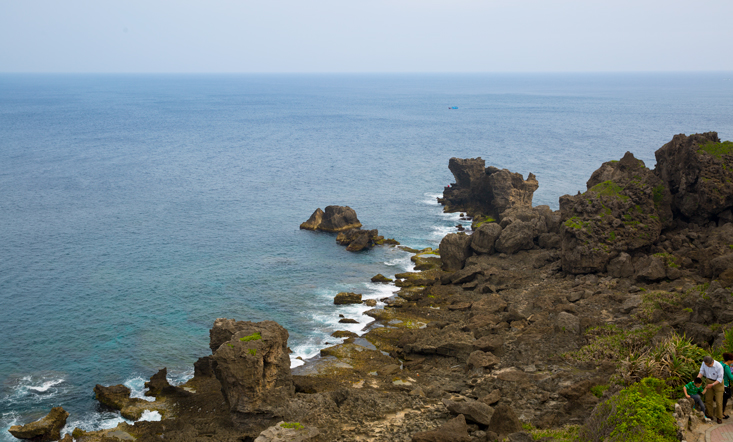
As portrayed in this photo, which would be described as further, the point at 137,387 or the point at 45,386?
the point at 45,386

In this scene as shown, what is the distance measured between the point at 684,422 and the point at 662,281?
3260cm

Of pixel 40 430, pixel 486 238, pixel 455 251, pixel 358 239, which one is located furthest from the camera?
pixel 358 239

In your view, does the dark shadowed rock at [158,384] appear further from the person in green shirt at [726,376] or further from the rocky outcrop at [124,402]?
the person in green shirt at [726,376]

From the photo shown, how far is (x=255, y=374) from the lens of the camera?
3494 centimetres

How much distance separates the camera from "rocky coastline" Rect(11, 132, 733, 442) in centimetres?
3152

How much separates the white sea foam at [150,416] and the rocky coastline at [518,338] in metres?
0.50

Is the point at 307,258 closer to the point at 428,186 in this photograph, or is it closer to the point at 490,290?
the point at 490,290

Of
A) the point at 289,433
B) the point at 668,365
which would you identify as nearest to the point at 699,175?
the point at 668,365

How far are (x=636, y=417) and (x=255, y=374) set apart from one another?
22.1 meters

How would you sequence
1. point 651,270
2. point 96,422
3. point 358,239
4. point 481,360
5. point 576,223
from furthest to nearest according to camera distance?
point 358,239, point 576,223, point 651,270, point 481,360, point 96,422

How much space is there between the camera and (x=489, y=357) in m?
41.1

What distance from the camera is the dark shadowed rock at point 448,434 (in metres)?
29.6

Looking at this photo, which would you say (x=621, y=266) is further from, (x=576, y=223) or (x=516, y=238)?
(x=516, y=238)

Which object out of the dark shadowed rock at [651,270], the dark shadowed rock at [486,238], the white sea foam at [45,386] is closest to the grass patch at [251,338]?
the white sea foam at [45,386]
